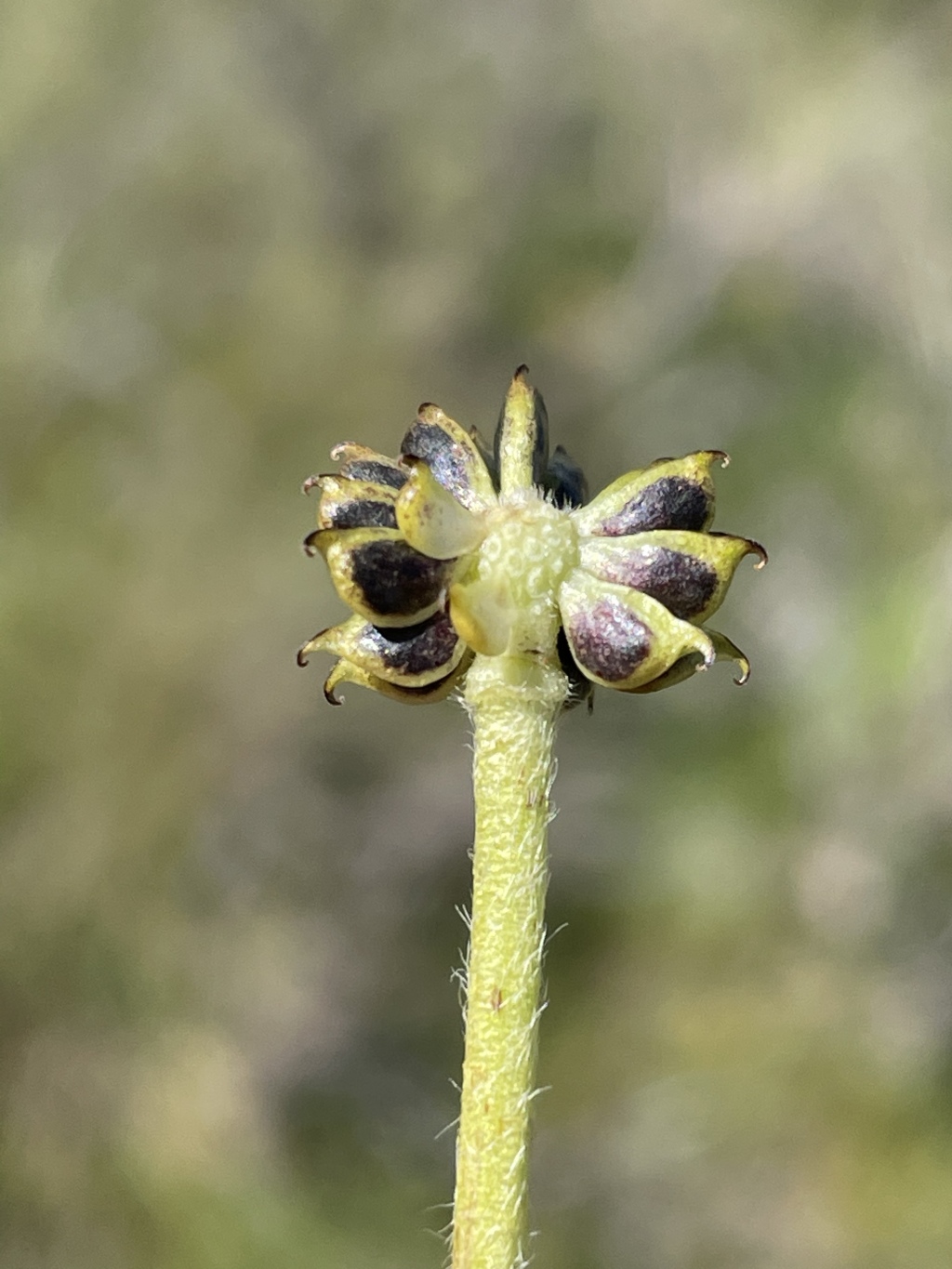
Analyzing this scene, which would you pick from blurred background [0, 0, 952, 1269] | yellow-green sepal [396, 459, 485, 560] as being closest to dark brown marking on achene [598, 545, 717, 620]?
yellow-green sepal [396, 459, 485, 560]

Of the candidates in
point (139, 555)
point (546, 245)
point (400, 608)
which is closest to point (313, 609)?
point (139, 555)

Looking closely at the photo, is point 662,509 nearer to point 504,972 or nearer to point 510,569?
point 510,569

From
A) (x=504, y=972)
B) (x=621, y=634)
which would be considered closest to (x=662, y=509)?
(x=621, y=634)

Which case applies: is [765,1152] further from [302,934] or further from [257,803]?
[257,803]

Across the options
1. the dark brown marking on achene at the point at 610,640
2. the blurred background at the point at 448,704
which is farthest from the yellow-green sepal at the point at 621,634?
the blurred background at the point at 448,704

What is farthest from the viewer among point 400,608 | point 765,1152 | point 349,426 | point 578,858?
point 349,426

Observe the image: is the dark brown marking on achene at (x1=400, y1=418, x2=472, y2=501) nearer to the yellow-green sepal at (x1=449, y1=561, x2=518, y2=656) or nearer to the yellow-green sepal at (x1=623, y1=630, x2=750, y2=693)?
the yellow-green sepal at (x1=449, y1=561, x2=518, y2=656)

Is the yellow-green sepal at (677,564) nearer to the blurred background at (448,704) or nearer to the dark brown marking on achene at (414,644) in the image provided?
the dark brown marking on achene at (414,644)

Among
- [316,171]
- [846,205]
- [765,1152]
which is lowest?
[765,1152]
